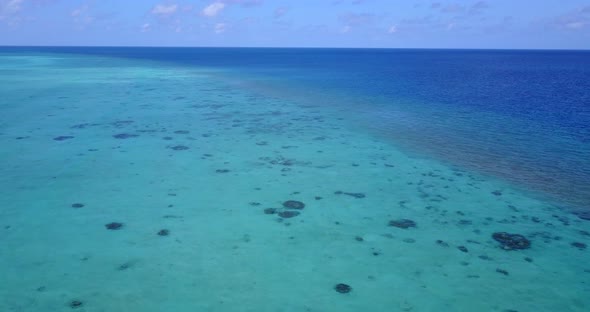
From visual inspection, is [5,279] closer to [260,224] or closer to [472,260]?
[260,224]

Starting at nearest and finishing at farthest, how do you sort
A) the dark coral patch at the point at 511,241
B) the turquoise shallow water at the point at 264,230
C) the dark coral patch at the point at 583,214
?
the turquoise shallow water at the point at 264,230 → the dark coral patch at the point at 511,241 → the dark coral patch at the point at 583,214

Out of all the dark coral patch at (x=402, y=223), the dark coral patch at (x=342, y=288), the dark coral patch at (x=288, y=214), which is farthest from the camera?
the dark coral patch at (x=288, y=214)

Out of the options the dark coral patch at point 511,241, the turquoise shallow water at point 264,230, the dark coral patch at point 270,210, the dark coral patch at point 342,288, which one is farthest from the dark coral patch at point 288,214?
A: the dark coral patch at point 511,241

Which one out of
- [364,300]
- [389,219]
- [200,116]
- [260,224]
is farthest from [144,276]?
[200,116]

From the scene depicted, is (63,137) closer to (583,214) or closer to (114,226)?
(114,226)

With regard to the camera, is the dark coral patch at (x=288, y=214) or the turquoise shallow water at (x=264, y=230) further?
the dark coral patch at (x=288, y=214)

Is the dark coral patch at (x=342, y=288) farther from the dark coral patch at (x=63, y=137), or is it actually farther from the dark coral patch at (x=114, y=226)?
the dark coral patch at (x=63, y=137)
